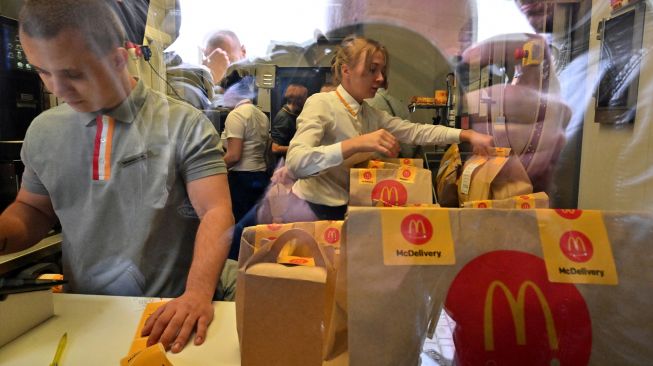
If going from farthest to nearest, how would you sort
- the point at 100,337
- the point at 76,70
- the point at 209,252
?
1. the point at 209,252
2. the point at 76,70
3. the point at 100,337

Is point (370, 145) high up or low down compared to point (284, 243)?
up

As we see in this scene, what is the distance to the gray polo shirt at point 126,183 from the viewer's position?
889 millimetres

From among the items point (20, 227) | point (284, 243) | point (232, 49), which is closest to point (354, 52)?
point (232, 49)

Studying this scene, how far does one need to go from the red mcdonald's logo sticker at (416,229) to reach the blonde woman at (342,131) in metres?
0.42

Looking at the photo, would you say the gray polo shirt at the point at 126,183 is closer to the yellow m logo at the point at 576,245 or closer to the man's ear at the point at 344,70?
the man's ear at the point at 344,70

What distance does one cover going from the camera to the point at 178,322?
0.67 meters

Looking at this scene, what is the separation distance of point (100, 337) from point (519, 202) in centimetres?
76

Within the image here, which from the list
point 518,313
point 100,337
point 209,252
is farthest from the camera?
point 209,252

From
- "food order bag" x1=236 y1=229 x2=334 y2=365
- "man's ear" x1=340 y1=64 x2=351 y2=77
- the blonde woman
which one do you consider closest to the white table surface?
"food order bag" x1=236 y1=229 x2=334 y2=365

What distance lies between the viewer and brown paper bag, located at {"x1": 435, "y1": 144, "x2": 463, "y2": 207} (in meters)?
0.88

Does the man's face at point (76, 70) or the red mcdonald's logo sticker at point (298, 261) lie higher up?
the man's face at point (76, 70)

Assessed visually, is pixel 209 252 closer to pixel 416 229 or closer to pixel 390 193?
pixel 390 193

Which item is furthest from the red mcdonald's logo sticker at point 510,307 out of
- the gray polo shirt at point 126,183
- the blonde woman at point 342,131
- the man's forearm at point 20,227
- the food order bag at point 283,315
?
the man's forearm at point 20,227

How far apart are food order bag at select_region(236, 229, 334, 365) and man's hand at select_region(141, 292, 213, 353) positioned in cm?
20
